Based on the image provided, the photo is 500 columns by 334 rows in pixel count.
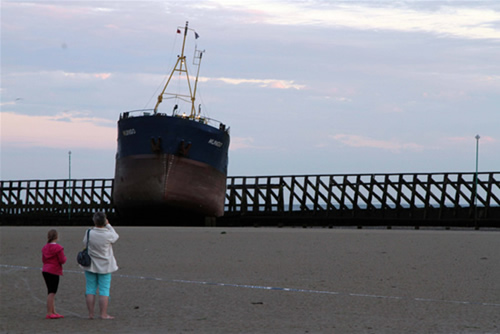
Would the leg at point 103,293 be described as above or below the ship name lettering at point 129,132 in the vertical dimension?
below

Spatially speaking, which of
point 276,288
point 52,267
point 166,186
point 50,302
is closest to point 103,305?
Answer: point 50,302

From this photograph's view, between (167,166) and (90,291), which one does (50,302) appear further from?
(167,166)

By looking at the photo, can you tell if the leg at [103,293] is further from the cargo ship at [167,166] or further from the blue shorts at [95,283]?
the cargo ship at [167,166]

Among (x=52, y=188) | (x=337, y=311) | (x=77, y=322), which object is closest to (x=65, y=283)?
(x=77, y=322)

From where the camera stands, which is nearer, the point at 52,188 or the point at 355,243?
the point at 355,243

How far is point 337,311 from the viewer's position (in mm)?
10031

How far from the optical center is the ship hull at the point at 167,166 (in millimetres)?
34656

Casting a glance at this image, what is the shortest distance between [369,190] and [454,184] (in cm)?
519

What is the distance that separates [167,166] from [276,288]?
22747 millimetres

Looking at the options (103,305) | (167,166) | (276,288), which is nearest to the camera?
(103,305)

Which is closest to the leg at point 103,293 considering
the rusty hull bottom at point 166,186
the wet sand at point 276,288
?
the wet sand at point 276,288

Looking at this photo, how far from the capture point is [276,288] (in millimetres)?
12133

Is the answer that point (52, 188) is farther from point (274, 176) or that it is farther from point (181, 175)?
point (181, 175)

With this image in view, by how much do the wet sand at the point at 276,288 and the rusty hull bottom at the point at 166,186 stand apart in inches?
579
